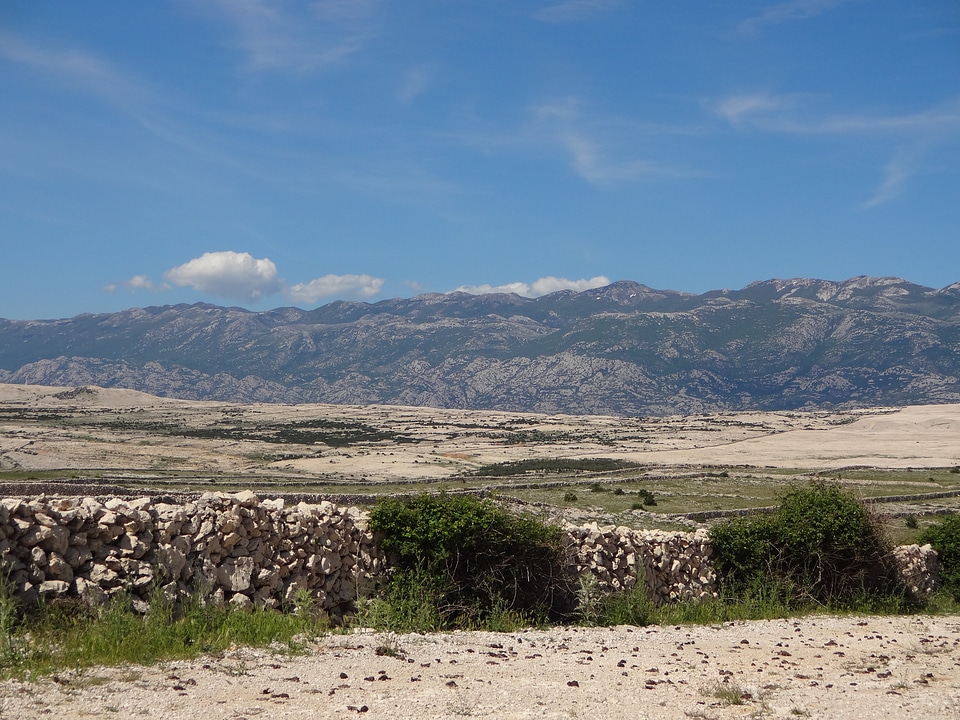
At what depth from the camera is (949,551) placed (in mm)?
17984

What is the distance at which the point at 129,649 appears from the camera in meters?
8.30

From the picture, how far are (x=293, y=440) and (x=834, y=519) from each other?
3964 inches

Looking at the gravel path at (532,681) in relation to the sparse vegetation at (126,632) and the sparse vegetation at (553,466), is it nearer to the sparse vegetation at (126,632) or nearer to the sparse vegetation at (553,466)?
the sparse vegetation at (126,632)

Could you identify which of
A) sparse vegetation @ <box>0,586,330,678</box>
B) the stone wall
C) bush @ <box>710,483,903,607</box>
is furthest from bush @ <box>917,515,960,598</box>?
sparse vegetation @ <box>0,586,330,678</box>

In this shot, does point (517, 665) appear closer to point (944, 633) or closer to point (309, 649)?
point (309, 649)

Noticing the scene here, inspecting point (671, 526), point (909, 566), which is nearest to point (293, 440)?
point (671, 526)

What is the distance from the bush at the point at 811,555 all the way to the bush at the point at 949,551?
236 centimetres

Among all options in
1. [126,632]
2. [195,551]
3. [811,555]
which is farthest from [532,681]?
[811,555]

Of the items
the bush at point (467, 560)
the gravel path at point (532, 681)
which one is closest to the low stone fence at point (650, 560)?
the bush at point (467, 560)

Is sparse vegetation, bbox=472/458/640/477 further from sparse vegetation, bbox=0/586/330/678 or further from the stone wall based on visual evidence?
sparse vegetation, bbox=0/586/330/678

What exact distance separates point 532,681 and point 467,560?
A: 388cm

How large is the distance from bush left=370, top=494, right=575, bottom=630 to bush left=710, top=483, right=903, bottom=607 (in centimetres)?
430

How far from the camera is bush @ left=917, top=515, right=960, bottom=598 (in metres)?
17.7

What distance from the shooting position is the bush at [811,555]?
15398 mm
